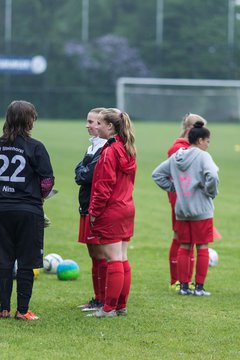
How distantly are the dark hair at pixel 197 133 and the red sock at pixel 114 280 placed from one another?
188 centimetres

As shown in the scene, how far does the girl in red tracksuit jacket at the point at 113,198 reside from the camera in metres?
7.55

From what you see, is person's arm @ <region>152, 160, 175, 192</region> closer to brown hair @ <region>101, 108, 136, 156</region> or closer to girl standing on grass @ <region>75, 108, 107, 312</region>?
girl standing on grass @ <region>75, 108, 107, 312</region>

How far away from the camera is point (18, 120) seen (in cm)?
743

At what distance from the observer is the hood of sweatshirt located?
903 cm

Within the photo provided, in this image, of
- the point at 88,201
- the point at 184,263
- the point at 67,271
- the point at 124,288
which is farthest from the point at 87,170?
the point at 67,271

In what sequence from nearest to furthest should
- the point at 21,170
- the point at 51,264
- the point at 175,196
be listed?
the point at 21,170
the point at 175,196
the point at 51,264

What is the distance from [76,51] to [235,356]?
54983 millimetres

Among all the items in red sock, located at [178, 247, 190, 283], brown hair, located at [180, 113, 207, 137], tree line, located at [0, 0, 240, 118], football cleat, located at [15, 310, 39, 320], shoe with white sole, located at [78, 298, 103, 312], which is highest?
tree line, located at [0, 0, 240, 118]

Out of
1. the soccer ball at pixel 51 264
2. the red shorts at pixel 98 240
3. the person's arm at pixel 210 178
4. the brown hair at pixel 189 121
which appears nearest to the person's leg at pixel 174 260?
the person's arm at pixel 210 178

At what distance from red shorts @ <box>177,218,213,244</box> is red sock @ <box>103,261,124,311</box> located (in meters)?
1.62

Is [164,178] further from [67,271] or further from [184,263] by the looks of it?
[67,271]

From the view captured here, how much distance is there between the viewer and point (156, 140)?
1587 inches

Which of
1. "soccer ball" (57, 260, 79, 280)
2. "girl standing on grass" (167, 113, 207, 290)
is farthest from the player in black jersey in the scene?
"soccer ball" (57, 260, 79, 280)

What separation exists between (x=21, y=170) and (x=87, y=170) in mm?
666
